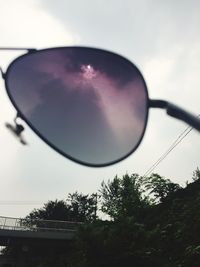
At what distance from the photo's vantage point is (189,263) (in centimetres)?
1008

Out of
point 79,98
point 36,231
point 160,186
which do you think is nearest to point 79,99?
point 79,98

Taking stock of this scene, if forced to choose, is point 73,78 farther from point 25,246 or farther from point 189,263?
point 25,246

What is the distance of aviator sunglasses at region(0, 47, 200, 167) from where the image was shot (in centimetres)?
152

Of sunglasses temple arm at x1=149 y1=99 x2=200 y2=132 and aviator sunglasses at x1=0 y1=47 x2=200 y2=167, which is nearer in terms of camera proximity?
sunglasses temple arm at x1=149 y1=99 x2=200 y2=132

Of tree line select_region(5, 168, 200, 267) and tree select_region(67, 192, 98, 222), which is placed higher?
tree select_region(67, 192, 98, 222)

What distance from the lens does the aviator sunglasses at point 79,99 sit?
1.52 m

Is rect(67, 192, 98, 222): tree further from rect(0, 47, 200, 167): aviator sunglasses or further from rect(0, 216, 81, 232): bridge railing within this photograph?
rect(0, 47, 200, 167): aviator sunglasses

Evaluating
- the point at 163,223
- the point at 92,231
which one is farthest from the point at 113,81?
the point at 92,231

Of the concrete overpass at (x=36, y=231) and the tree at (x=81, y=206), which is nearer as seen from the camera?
the concrete overpass at (x=36, y=231)

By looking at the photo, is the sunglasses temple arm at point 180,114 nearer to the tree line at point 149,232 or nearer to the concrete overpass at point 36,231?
the tree line at point 149,232

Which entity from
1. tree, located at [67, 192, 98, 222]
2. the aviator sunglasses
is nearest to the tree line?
the aviator sunglasses

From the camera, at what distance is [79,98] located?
5.24ft

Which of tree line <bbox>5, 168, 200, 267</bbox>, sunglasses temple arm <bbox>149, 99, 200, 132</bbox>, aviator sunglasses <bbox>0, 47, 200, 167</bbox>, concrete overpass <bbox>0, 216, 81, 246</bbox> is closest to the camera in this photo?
sunglasses temple arm <bbox>149, 99, 200, 132</bbox>

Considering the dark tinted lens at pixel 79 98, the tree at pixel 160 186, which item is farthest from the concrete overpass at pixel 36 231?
the dark tinted lens at pixel 79 98
